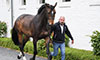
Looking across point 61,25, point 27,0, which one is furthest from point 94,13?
point 27,0

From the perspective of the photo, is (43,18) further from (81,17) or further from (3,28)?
(3,28)

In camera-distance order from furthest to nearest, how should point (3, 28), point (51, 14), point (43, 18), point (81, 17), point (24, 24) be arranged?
point (3, 28)
point (81, 17)
point (24, 24)
point (43, 18)
point (51, 14)

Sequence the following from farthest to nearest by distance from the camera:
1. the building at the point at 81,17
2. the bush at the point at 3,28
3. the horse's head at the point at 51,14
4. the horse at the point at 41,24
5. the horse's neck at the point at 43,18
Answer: the bush at the point at 3,28 → the building at the point at 81,17 → the horse's neck at the point at 43,18 → the horse at the point at 41,24 → the horse's head at the point at 51,14

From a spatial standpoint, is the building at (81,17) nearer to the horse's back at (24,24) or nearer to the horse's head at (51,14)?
the horse's back at (24,24)

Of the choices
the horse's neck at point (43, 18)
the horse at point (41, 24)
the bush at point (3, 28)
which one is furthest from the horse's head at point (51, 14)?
the bush at point (3, 28)

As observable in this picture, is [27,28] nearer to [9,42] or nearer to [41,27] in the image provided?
[41,27]

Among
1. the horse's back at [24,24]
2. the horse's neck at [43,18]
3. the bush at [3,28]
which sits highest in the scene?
the horse's neck at [43,18]

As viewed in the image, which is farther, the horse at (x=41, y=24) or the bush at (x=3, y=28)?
the bush at (x=3, y=28)

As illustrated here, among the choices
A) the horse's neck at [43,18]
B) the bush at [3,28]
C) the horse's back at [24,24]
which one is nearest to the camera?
the horse's neck at [43,18]

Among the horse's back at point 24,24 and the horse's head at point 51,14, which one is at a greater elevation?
the horse's head at point 51,14

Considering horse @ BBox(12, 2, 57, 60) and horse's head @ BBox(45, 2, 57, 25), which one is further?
horse @ BBox(12, 2, 57, 60)

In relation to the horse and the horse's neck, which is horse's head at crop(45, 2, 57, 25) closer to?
the horse

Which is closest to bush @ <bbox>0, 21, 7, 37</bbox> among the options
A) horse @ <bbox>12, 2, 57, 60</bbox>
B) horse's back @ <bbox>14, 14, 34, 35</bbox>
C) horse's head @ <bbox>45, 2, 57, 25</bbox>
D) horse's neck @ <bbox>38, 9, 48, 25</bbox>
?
horse's back @ <bbox>14, 14, 34, 35</bbox>

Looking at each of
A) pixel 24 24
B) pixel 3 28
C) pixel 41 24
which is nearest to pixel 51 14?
pixel 41 24
